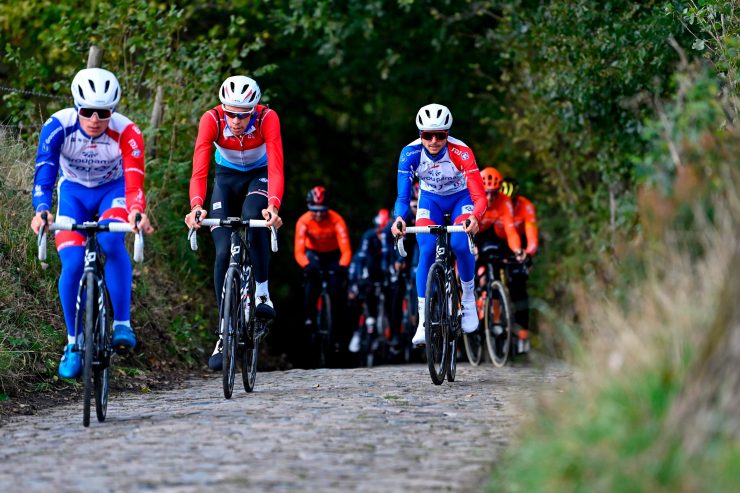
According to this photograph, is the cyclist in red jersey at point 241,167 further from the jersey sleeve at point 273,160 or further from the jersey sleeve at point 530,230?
the jersey sleeve at point 530,230

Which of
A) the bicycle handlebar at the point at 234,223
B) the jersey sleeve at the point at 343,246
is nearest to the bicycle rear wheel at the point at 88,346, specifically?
the bicycle handlebar at the point at 234,223

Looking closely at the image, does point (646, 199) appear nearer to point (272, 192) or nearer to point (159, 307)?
point (272, 192)

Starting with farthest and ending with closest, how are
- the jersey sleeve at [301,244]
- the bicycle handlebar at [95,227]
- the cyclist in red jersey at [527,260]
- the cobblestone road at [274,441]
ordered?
the jersey sleeve at [301,244], the cyclist in red jersey at [527,260], the bicycle handlebar at [95,227], the cobblestone road at [274,441]

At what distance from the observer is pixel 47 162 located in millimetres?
→ 9188

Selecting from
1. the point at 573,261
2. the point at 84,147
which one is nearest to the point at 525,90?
the point at 573,261

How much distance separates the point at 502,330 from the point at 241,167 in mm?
5257

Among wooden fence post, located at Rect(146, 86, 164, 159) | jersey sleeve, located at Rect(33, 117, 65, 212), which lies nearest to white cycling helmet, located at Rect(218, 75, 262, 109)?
jersey sleeve, located at Rect(33, 117, 65, 212)

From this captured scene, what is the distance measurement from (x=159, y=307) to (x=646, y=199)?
29.7ft

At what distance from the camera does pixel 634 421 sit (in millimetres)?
5531

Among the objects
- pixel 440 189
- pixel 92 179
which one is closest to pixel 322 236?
pixel 440 189

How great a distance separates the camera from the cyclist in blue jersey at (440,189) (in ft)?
38.9

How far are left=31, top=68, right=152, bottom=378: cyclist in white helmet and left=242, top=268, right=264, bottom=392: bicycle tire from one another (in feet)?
4.90

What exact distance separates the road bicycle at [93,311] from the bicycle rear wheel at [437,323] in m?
2.95

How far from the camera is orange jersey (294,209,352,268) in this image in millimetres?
19891
